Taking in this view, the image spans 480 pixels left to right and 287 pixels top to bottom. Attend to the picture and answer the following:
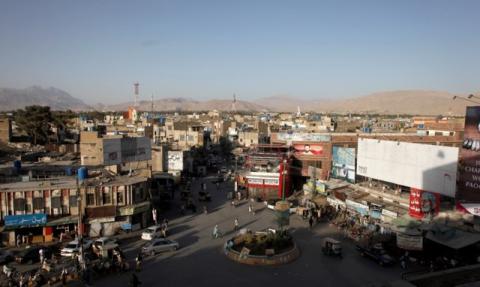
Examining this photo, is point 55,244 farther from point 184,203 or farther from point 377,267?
point 377,267

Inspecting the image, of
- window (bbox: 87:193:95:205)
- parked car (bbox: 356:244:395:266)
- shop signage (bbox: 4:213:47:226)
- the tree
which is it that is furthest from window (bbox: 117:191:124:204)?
the tree

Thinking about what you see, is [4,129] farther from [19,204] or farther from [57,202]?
[57,202]

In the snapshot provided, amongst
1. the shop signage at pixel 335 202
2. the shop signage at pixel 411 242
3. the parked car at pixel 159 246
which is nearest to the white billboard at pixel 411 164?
the shop signage at pixel 335 202

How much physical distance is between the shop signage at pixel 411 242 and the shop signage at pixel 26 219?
21966mm

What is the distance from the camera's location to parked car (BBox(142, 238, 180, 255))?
2333 centimetres

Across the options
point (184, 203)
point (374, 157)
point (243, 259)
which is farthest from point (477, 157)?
point (184, 203)

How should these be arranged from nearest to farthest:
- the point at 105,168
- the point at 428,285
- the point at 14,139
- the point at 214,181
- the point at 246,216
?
the point at 428,285 → the point at 246,216 → the point at 105,168 → the point at 214,181 → the point at 14,139

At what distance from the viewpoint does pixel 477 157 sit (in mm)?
23562

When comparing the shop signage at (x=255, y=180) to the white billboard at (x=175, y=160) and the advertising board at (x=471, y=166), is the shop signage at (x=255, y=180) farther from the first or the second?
the advertising board at (x=471, y=166)

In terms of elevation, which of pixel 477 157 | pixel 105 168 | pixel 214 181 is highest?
pixel 477 157

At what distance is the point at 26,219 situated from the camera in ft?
83.3

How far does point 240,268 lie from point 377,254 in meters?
7.92

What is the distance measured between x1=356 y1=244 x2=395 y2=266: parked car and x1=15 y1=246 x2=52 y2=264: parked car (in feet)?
59.0

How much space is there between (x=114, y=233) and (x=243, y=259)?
10.4m
